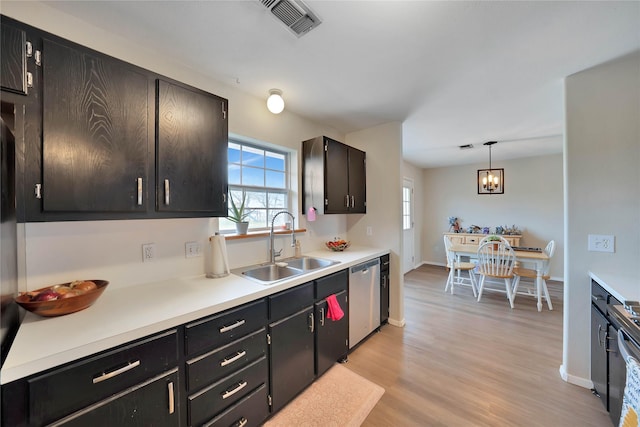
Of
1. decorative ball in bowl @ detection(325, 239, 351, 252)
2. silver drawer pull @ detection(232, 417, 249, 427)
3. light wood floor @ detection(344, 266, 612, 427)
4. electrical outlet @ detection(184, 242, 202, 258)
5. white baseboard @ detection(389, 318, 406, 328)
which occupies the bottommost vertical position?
light wood floor @ detection(344, 266, 612, 427)

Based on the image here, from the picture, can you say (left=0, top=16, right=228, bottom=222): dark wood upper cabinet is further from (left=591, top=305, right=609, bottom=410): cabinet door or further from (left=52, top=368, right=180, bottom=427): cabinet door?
(left=591, top=305, right=609, bottom=410): cabinet door

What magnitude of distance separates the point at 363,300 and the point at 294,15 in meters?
2.38

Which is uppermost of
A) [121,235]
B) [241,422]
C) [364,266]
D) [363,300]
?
[121,235]

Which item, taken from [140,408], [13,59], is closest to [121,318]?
[140,408]

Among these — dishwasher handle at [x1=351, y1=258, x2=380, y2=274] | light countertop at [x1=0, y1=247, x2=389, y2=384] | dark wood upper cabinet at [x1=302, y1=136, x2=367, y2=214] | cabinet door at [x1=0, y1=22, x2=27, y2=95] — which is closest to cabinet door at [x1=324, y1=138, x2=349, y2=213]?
dark wood upper cabinet at [x1=302, y1=136, x2=367, y2=214]

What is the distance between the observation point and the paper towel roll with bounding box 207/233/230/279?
5.60 feet

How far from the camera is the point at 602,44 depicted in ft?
5.04

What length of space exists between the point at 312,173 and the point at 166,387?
2.03 metres

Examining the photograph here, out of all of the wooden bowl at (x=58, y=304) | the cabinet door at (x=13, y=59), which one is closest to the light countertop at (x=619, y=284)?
the wooden bowl at (x=58, y=304)

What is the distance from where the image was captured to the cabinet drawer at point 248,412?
4.10 feet

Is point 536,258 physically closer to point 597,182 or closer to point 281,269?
point 597,182

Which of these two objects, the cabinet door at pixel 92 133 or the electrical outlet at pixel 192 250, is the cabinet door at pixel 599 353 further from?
the cabinet door at pixel 92 133

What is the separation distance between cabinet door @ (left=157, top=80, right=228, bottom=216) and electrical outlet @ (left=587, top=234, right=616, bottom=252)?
2.76 meters

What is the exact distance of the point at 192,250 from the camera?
1741 millimetres
